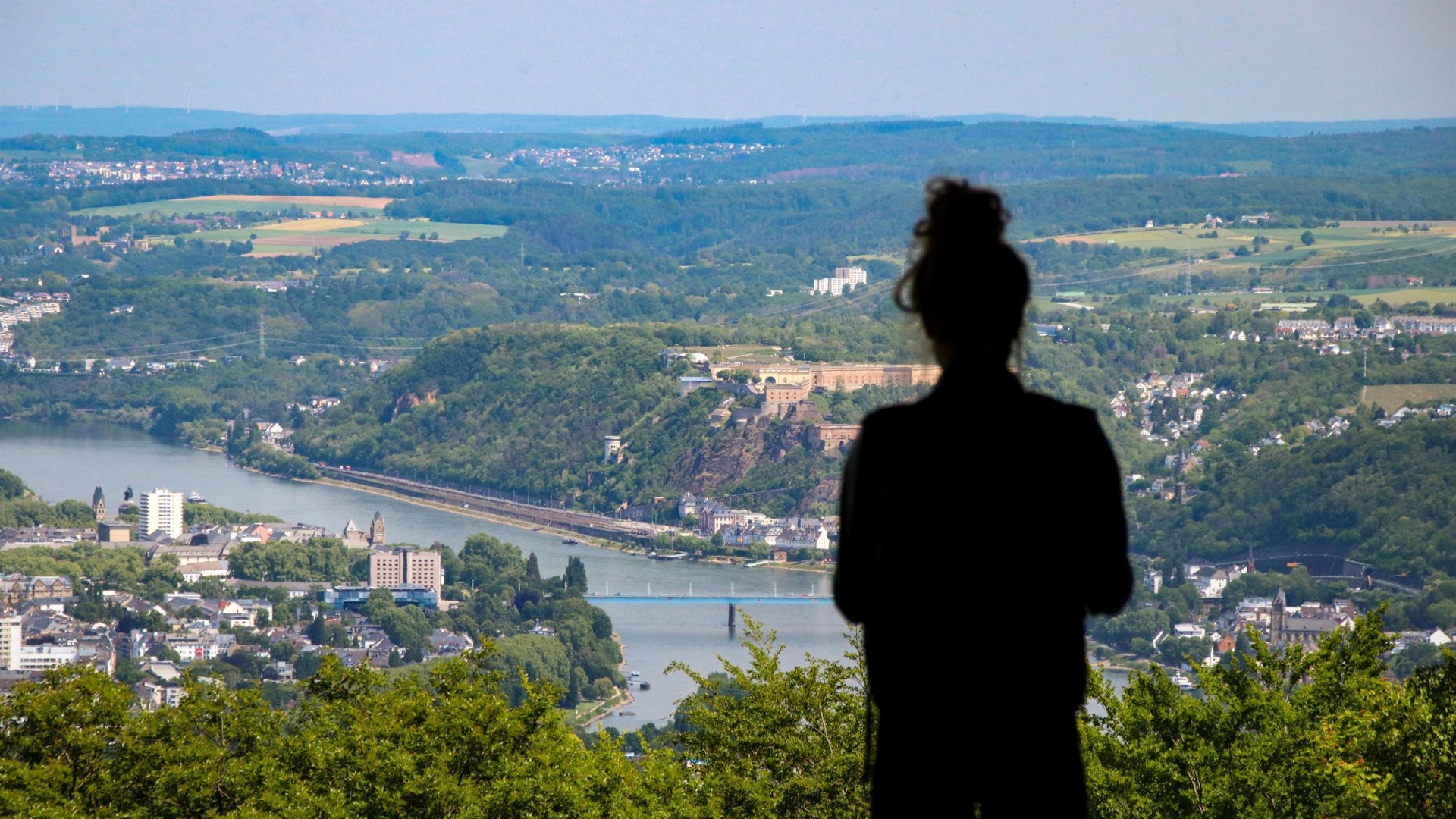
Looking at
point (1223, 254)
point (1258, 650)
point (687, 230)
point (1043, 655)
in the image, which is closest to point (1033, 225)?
point (1223, 254)

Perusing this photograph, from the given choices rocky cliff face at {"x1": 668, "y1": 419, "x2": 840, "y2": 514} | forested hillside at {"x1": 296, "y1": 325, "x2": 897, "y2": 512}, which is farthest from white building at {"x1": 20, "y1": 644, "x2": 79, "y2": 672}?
rocky cliff face at {"x1": 668, "y1": 419, "x2": 840, "y2": 514}

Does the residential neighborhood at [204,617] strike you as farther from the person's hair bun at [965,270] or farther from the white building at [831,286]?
the white building at [831,286]

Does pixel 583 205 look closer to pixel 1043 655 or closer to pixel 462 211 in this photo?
pixel 462 211

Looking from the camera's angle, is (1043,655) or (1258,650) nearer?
(1043,655)

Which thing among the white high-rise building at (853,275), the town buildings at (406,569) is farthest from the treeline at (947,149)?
the town buildings at (406,569)

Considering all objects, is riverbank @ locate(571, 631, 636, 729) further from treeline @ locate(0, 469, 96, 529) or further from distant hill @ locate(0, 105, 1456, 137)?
distant hill @ locate(0, 105, 1456, 137)
